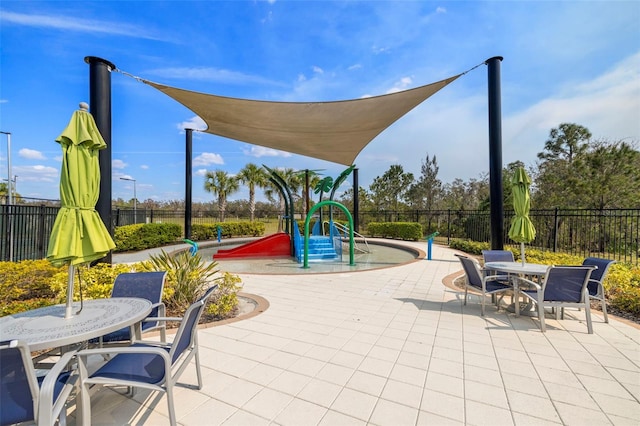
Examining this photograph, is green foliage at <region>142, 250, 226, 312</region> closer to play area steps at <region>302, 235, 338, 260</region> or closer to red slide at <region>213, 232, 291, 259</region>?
play area steps at <region>302, 235, 338, 260</region>

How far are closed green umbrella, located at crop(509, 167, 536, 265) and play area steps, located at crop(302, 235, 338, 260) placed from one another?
230 inches

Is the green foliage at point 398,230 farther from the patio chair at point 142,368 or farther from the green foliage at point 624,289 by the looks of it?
the patio chair at point 142,368

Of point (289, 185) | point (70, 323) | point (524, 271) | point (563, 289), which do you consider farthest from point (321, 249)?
point (289, 185)

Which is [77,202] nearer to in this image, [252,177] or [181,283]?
[181,283]

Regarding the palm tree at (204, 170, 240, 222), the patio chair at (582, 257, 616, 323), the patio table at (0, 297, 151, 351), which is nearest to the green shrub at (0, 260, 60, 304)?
the patio table at (0, 297, 151, 351)

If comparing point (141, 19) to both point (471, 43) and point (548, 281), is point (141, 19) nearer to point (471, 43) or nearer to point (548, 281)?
point (471, 43)

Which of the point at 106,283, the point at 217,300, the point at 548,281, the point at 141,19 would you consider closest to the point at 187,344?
the point at 217,300

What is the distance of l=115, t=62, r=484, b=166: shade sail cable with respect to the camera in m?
6.10

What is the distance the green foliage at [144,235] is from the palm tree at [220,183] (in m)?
12.1

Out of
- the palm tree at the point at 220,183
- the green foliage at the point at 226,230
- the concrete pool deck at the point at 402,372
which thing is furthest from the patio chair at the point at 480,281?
the palm tree at the point at 220,183

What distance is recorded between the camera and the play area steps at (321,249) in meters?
9.27

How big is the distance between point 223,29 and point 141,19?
4.85 ft

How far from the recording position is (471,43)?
5.46 meters

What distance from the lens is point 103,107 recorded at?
4223 millimetres
